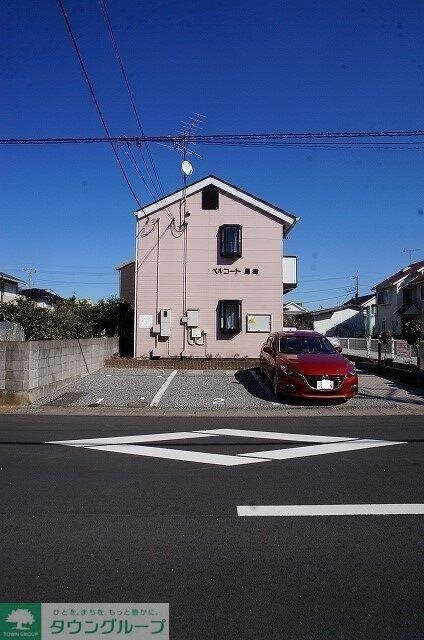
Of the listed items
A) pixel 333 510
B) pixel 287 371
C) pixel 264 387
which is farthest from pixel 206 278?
pixel 333 510

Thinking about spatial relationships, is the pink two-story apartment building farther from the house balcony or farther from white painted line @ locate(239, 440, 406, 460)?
white painted line @ locate(239, 440, 406, 460)

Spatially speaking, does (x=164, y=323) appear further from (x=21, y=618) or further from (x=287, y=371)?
(x=21, y=618)

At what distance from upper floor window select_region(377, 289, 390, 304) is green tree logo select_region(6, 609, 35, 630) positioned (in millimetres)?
46452

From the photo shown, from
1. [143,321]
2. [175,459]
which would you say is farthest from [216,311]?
[175,459]

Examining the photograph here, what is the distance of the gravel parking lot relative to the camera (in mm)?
11062

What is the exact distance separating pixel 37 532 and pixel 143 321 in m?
16.3

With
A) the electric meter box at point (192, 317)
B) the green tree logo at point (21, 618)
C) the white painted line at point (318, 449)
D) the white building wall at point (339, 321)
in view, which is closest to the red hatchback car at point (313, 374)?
the white painted line at point (318, 449)

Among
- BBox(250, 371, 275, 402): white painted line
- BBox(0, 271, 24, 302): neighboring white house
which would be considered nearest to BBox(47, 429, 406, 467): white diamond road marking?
BBox(250, 371, 275, 402): white painted line

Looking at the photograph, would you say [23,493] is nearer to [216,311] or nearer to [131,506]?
[131,506]

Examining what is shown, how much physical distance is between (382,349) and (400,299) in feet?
91.9

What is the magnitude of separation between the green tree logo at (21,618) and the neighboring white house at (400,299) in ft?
134

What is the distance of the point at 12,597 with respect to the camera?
294 cm

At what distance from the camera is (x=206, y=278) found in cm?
2022

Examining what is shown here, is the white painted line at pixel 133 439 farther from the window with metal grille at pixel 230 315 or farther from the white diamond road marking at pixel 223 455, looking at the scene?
the window with metal grille at pixel 230 315
